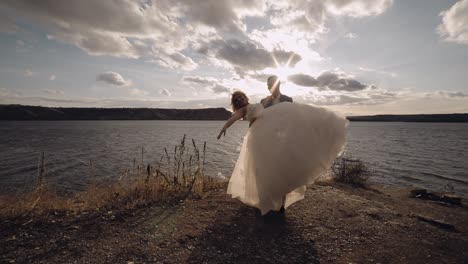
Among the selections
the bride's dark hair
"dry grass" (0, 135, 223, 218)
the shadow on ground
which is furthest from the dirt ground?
the bride's dark hair

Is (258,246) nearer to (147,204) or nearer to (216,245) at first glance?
(216,245)

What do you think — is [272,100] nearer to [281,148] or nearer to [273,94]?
[273,94]

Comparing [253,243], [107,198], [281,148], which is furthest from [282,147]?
[107,198]

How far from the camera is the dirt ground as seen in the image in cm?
371

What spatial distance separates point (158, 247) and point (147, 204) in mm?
2014

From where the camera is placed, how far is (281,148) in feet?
14.8

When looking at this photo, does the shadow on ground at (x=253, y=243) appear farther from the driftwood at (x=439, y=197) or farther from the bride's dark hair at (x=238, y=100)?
the driftwood at (x=439, y=197)

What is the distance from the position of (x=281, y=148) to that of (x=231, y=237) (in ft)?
5.57

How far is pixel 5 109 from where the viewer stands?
151375 millimetres

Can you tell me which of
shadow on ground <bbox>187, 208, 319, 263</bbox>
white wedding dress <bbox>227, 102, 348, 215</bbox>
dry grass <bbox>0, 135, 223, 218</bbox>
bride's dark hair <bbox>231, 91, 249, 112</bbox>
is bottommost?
shadow on ground <bbox>187, 208, 319, 263</bbox>

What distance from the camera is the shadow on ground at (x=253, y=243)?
3.73 m

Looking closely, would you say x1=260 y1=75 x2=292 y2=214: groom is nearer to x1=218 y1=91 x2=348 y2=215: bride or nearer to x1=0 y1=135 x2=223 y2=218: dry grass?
x1=218 y1=91 x2=348 y2=215: bride

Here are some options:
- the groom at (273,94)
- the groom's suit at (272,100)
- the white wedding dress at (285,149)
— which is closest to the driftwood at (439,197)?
the white wedding dress at (285,149)

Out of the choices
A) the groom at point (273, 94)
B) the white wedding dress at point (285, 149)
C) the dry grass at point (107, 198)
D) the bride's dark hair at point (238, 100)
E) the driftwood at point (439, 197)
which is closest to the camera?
the white wedding dress at point (285, 149)
